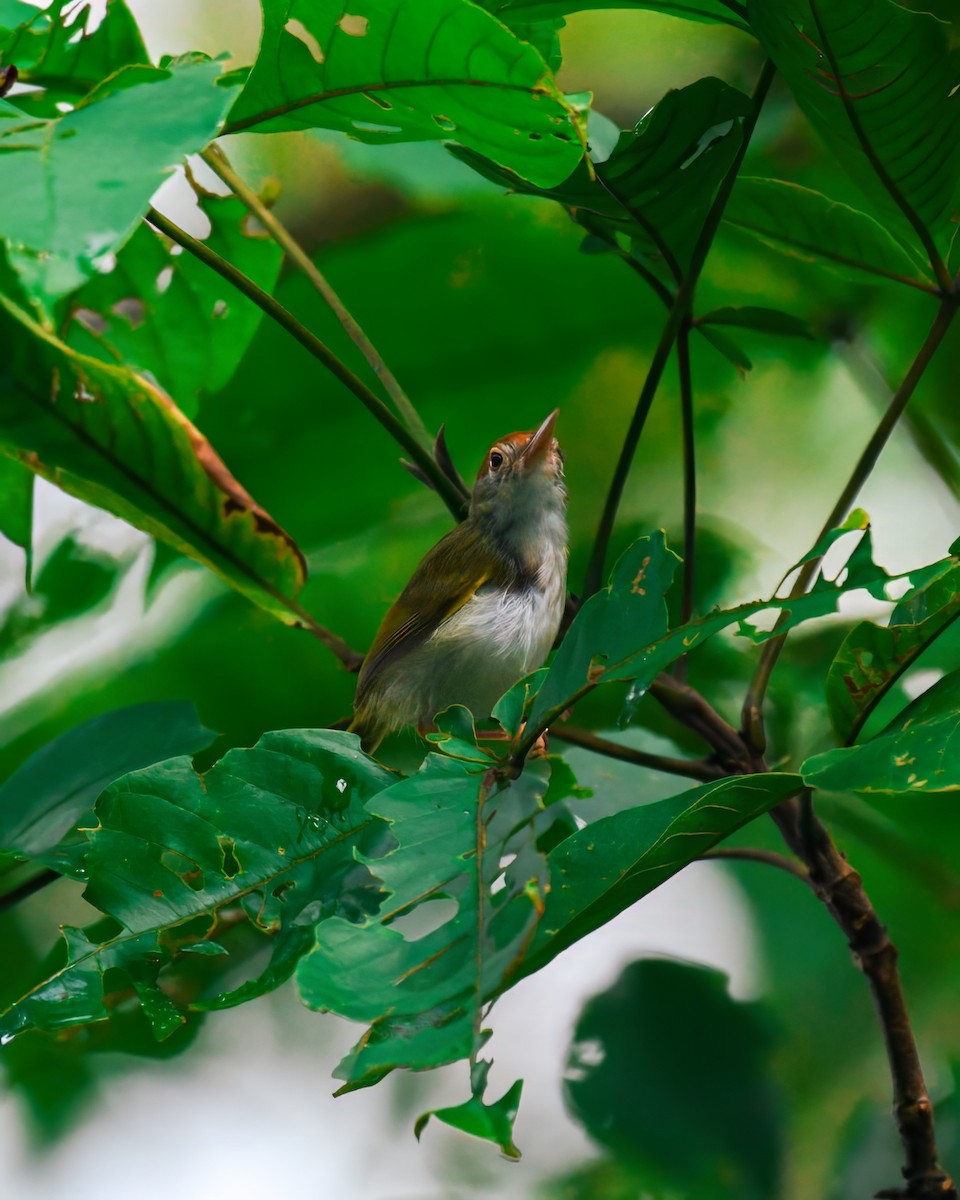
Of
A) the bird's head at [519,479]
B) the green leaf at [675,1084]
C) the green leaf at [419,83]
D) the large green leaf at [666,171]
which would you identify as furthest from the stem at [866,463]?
the green leaf at [675,1084]

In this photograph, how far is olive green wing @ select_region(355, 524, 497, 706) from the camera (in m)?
0.90

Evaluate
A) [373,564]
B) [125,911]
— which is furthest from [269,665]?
[125,911]

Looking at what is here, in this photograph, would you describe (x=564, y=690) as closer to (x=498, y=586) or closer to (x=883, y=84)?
(x=883, y=84)

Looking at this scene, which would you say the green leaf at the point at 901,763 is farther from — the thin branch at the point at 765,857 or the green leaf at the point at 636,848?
the thin branch at the point at 765,857

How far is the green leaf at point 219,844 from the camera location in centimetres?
51

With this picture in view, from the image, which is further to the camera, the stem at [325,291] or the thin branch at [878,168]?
the stem at [325,291]

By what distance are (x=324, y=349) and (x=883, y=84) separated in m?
0.30

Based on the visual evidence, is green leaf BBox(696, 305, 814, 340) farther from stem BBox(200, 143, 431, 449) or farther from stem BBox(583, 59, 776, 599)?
stem BBox(200, 143, 431, 449)

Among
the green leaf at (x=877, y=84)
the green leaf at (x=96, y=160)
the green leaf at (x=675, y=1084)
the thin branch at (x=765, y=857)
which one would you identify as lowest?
the green leaf at (x=675, y=1084)

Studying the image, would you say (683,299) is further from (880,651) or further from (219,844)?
(219,844)

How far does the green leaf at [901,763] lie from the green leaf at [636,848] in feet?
0.04

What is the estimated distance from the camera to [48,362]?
586 mm

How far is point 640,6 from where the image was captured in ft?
1.99

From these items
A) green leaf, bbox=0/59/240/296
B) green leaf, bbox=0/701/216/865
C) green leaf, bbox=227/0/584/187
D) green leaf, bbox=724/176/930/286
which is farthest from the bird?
green leaf, bbox=0/59/240/296
